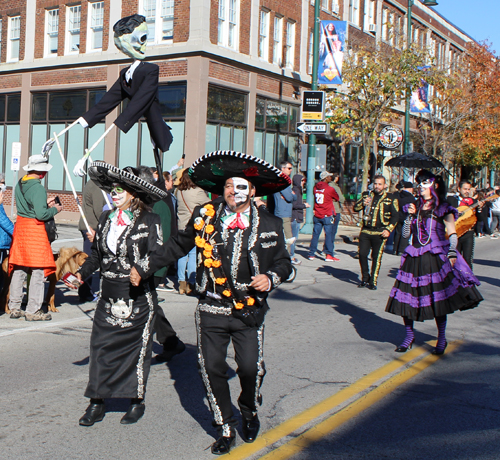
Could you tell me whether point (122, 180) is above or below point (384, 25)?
below

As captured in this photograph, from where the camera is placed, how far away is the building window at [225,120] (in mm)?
21156

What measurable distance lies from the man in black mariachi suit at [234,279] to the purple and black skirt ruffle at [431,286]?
2.89 meters

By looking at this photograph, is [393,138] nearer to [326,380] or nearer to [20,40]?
[20,40]

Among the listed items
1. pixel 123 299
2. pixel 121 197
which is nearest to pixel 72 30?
pixel 121 197

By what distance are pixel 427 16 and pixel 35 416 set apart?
128ft

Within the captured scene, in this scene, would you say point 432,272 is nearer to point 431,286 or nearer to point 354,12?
point 431,286

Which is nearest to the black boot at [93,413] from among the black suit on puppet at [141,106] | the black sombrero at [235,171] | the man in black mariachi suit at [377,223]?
the black sombrero at [235,171]

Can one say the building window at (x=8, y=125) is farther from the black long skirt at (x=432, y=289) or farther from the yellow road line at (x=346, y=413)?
the yellow road line at (x=346, y=413)

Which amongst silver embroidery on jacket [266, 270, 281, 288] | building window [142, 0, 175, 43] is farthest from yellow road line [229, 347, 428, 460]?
building window [142, 0, 175, 43]

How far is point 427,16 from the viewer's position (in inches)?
1518

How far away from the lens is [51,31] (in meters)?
24.5

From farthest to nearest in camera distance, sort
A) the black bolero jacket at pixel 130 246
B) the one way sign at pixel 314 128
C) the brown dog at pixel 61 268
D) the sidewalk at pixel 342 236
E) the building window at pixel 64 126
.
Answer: the building window at pixel 64 126 → the one way sign at pixel 314 128 → the sidewalk at pixel 342 236 → the brown dog at pixel 61 268 → the black bolero jacket at pixel 130 246

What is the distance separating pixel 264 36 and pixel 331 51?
11.5 feet

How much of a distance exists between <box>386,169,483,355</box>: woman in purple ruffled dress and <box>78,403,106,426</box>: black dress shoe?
134 inches
